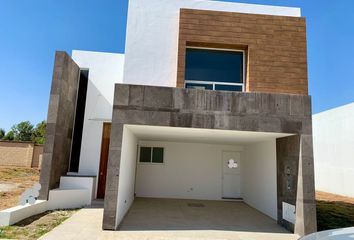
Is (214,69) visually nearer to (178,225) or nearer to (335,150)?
(178,225)

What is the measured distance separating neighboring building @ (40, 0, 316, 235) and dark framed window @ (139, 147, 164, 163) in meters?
0.05

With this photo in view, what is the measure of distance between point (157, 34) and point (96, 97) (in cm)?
386

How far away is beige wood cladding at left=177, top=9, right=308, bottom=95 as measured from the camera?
7426 mm

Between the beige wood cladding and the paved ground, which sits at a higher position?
the beige wood cladding

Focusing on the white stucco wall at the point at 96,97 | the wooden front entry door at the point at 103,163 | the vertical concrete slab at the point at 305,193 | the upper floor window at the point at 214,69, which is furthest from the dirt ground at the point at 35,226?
the vertical concrete slab at the point at 305,193

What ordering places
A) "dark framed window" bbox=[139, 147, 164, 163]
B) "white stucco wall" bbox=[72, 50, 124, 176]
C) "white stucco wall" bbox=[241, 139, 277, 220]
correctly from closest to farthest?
"white stucco wall" bbox=[241, 139, 277, 220], "white stucco wall" bbox=[72, 50, 124, 176], "dark framed window" bbox=[139, 147, 164, 163]

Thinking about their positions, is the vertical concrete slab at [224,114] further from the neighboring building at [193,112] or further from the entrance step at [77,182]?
the entrance step at [77,182]

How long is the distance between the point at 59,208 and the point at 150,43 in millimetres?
6157

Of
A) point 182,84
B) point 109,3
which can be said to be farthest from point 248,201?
point 109,3

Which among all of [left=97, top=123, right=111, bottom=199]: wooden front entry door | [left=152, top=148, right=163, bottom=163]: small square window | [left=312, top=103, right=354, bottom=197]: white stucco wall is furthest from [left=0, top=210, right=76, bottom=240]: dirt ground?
[left=312, top=103, right=354, bottom=197]: white stucco wall

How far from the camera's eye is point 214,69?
7.74 m

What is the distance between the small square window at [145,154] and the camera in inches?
416

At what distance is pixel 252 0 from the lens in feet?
28.7

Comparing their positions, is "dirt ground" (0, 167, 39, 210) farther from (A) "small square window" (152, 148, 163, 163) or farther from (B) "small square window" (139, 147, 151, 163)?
(A) "small square window" (152, 148, 163, 163)
